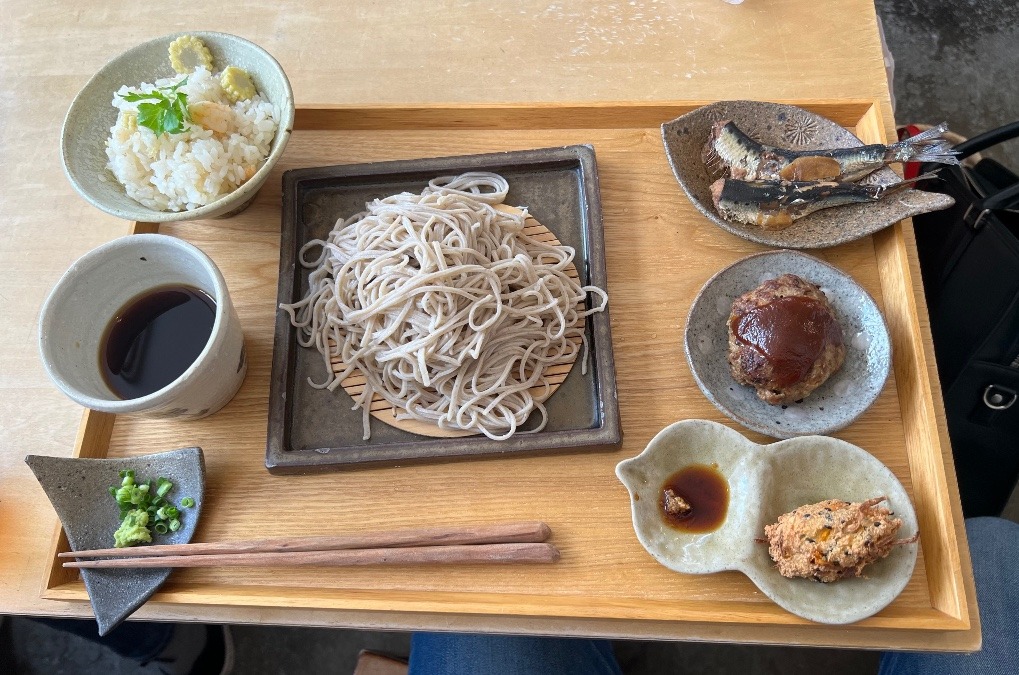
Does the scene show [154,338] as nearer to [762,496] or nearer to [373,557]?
[373,557]

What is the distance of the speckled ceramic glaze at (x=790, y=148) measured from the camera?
1.88 meters

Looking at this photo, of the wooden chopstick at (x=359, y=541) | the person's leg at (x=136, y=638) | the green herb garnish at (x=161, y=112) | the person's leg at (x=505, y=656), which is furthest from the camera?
the person's leg at (x=136, y=638)

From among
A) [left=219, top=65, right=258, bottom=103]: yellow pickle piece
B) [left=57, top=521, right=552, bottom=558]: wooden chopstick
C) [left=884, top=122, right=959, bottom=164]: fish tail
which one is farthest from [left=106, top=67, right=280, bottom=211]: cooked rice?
[left=884, top=122, right=959, bottom=164]: fish tail

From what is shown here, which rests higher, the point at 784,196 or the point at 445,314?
the point at 784,196

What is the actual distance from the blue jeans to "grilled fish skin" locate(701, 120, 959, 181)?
1.11 m

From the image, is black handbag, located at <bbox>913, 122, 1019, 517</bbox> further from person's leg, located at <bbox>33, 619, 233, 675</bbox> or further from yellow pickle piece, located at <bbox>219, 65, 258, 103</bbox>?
person's leg, located at <bbox>33, 619, 233, 675</bbox>

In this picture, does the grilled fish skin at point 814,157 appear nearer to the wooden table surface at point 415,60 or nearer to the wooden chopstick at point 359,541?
the wooden table surface at point 415,60

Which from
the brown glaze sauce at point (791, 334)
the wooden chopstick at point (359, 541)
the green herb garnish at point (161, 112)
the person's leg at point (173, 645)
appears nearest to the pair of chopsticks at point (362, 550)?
the wooden chopstick at point (359, 541)

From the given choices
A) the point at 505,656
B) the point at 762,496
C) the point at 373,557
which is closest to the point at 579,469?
the point at 762,496

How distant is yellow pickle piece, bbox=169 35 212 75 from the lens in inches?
75.5

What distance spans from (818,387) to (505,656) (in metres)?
1.18

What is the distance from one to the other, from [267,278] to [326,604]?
907mm

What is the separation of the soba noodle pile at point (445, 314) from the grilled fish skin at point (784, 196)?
0.47 m

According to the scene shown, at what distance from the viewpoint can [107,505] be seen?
5.57ft
